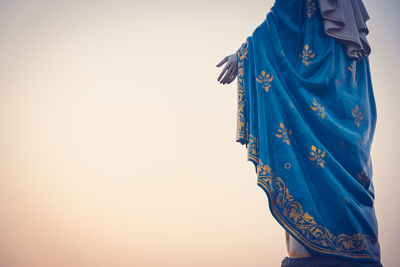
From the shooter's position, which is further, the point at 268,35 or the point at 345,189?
the point at 268,35

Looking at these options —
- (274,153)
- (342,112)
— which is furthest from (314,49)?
(274,153)

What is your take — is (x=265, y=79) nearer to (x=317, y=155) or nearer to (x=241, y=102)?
(x=241, y=102)

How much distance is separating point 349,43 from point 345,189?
20.5 inches

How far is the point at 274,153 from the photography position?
1.10 meters

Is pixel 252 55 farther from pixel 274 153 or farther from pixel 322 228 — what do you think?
pixel 322 228

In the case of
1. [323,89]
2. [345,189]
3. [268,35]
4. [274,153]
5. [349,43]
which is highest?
[268,35]


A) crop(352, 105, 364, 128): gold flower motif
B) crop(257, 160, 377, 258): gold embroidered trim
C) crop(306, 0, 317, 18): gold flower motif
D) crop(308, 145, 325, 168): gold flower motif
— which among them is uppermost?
crop(306, 0, 317, 18): gold flower motif

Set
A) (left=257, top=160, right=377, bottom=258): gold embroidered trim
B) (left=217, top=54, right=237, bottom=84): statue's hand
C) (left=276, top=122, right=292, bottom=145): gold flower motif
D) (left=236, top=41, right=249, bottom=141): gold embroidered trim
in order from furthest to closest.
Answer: (left=217, top=54, right=237, bottom=84): statue's hand
(left=236, top=41, right=249, bottom=141): gold embroidered trim
(left=276, top=122, right=292, bottom=145): gold flower motif
(left=257, top=160, right=377, bottom=258): gold embroidered trim

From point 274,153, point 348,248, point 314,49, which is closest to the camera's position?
point 348,248

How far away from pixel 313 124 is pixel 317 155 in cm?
11

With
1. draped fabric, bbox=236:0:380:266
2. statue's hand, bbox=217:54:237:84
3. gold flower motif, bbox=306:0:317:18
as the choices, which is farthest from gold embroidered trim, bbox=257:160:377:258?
gold flower motif, bbox=306:0:317:18

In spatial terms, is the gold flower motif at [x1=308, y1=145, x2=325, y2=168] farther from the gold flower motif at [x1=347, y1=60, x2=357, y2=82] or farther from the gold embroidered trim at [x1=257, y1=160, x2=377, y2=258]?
the gold flower motif at [x1=347, y1=60, x2=357, y2=82]

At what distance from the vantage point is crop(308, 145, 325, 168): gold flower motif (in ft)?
3.51

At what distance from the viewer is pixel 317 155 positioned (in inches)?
42.3
